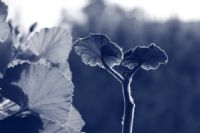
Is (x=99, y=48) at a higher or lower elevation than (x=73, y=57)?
lower

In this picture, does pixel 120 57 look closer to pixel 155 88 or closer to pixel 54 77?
pixel 54 77

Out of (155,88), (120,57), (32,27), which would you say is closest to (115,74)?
(120,57)

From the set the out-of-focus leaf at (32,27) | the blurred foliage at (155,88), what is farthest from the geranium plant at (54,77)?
the blurred foliage at (155,88)

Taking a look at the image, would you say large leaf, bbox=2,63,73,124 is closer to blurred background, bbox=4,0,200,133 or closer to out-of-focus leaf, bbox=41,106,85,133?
out-of-focus leaf, bbox=41,106,85,133

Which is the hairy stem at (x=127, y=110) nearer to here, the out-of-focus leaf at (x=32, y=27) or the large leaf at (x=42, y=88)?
the large leaf at (x=42, y=88)

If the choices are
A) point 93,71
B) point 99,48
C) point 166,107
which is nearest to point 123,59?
point 99,48

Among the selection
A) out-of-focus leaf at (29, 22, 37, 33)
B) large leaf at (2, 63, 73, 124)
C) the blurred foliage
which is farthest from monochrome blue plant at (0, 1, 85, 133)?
the blurred foliage

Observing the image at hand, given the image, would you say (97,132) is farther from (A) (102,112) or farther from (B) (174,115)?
(B) (174,115)

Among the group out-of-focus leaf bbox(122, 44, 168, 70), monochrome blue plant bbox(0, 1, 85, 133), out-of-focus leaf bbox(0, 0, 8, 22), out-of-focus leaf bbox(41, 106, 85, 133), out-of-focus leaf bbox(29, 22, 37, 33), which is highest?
out-of-focus leaf bbox(29, 22, 37, 33)
